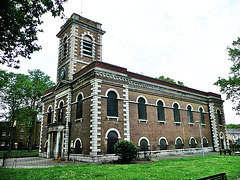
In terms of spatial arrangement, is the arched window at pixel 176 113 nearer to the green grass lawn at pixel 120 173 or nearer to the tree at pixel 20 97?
the green grass lawn at pixel 120 173

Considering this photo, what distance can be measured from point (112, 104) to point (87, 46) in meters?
11.3

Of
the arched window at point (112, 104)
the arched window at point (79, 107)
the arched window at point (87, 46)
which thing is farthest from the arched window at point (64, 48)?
the arched window at point (112, 104)

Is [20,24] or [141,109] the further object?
[141,109]

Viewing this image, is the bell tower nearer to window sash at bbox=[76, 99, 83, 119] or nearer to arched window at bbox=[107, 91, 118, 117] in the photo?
Answer: window sash at bbox=[76, 99, 83, 119]

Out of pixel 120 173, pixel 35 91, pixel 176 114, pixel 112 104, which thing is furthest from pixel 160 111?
pixel 35 91

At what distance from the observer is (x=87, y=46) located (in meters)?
27.1

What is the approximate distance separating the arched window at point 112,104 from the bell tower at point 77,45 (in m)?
7.16

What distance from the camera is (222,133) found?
3262 centimetres

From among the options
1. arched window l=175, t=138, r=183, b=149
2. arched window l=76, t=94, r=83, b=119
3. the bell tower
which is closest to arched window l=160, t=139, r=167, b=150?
arched window l=175, t=138, r=183, b=149

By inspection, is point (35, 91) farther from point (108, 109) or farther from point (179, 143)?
point (179, 143)

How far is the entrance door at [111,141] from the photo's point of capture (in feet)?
60.3

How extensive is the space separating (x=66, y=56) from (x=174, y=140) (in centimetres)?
1942

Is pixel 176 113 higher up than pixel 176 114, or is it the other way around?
pixel 176 113

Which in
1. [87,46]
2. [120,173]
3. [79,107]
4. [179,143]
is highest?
[87,46]
